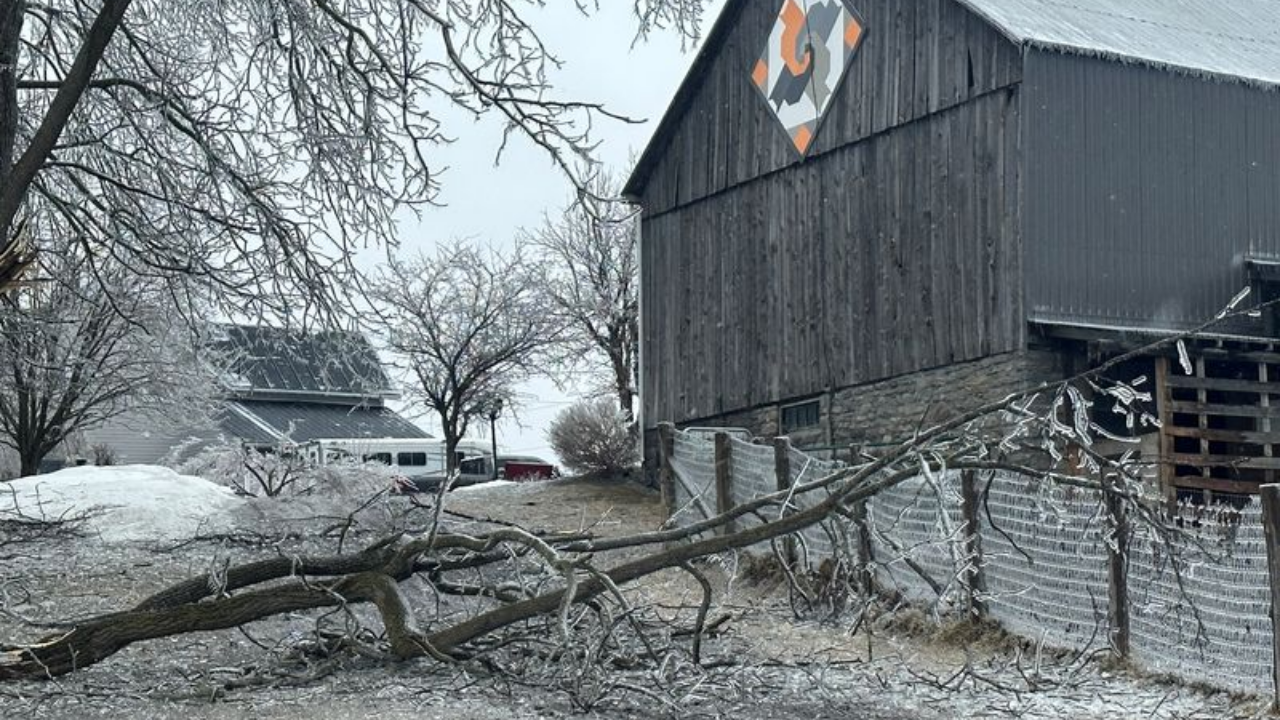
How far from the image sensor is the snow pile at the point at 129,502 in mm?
16781

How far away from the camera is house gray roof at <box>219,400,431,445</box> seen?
1833 inches

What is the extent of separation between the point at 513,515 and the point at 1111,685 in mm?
13796

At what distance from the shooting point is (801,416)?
24.1 m

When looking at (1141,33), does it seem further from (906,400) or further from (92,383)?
(92,383)

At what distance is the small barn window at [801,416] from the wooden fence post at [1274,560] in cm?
1307

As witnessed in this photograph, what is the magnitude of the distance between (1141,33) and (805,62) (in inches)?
171

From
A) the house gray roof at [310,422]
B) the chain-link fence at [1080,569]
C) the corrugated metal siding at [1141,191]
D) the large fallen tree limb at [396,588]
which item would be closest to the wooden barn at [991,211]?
the corrugated metal siding at [1141,191]

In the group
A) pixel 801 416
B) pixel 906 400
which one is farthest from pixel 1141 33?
pixel 801 416

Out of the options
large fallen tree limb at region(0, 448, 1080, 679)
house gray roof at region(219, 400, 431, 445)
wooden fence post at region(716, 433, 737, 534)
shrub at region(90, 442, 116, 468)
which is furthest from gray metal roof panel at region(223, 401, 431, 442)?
large fallen tree limb at region(0, 448, 1080, 679)

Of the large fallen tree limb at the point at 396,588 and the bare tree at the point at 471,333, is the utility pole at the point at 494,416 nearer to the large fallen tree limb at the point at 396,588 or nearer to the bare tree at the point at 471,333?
the bare tree at the point at 471,333

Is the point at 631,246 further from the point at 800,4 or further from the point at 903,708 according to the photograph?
the point at 903,708

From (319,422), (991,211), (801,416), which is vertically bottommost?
(319,422)

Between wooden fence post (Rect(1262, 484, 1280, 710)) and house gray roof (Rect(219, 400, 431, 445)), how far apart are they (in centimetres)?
3600

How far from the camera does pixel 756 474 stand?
17.4m
